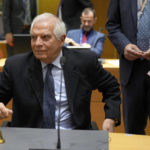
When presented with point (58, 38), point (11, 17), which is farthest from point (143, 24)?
point (11, 17)

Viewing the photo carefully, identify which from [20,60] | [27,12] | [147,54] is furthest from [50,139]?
[27,12]

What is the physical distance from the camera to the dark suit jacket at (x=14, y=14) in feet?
15.7

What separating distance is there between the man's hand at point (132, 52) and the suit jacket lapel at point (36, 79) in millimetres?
657

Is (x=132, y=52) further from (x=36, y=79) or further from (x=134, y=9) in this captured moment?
(x=36, y=79)

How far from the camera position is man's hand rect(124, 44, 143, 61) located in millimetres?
2248

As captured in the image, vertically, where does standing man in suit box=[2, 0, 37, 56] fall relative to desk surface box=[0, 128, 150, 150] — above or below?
above

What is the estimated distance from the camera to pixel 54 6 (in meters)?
6.77

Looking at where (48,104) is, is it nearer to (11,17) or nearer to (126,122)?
(126,122)

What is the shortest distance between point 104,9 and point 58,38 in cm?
580

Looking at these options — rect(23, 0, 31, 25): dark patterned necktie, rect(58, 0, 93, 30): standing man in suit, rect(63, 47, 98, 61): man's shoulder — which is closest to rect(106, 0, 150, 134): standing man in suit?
rect(63, 47, 98, 61): man's shoulder

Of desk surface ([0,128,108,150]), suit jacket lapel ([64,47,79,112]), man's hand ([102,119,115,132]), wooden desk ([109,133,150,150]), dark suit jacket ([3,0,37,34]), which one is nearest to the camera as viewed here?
desk surface ([0,128,108,150])

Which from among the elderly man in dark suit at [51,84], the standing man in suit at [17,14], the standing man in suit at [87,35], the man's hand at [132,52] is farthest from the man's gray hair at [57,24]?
the standing man in suit at [17,14]

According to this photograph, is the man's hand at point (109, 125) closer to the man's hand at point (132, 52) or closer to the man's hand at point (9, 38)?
the man's hand at point (132, 52)

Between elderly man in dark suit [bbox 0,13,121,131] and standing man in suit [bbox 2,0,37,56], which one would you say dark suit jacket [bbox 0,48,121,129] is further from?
standing man in suit [bbox 2,0,37,56]
